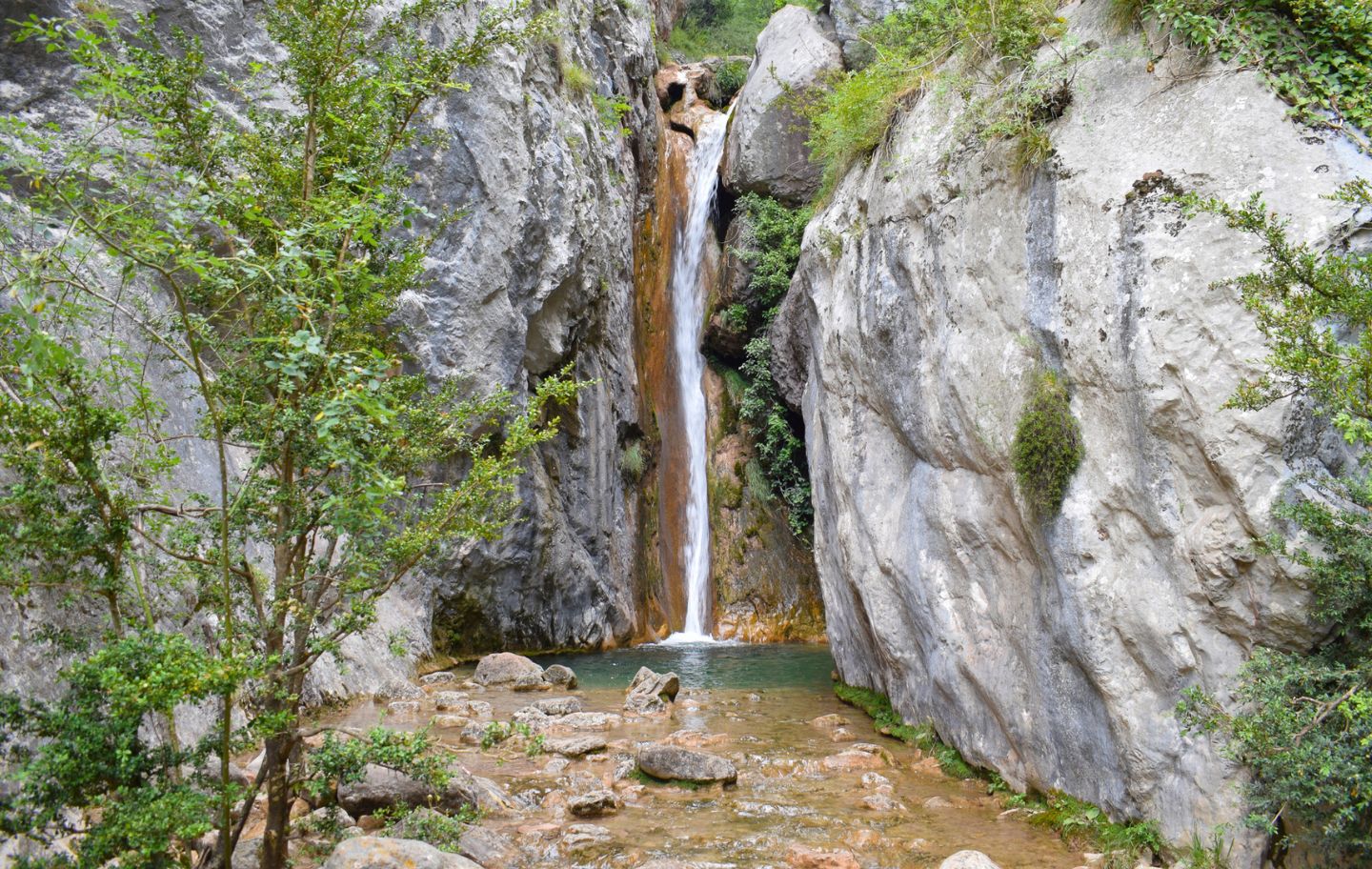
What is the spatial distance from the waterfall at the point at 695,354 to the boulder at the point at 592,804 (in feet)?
38.3

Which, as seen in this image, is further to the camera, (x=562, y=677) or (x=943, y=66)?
(x=562, y=677)

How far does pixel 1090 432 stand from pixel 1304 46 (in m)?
2.90

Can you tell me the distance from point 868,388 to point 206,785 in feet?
24.2

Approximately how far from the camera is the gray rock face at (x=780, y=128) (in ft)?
64.1

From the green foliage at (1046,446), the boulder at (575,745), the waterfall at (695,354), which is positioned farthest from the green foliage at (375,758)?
the waterfall at (695,354)

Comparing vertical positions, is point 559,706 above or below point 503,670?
below

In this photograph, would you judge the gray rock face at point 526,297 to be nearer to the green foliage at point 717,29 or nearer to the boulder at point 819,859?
the boulder at point 819,859

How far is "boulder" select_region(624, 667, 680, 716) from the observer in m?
10.5

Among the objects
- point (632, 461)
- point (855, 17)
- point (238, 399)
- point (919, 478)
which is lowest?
point (919, 478)

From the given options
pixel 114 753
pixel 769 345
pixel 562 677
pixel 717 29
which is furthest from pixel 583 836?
pixel 717 29

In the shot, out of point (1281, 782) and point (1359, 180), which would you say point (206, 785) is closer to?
point (1281, 782)

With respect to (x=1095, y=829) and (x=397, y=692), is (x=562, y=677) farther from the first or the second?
(x=1095, y=829)

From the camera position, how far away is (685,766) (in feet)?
24.6

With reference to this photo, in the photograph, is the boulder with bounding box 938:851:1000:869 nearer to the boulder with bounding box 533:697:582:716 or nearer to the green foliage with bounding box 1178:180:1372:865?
the green foliage with bounding box 1178:180:1372:865
